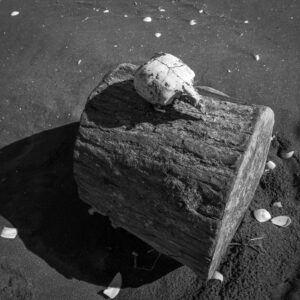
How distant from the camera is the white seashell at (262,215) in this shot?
2750mm

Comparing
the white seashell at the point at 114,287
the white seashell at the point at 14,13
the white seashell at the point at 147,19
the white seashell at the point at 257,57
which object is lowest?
the white seashell at the point at 114,287

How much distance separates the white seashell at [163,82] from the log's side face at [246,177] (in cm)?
39

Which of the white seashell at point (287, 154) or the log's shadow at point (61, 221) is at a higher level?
the white seashell at point (287, 154)

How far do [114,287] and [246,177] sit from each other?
115 centimetres

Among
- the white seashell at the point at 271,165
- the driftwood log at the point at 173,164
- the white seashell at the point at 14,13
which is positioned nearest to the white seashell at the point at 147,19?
the white seashell at the point at 14,13

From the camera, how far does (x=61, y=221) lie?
2887 millimetres

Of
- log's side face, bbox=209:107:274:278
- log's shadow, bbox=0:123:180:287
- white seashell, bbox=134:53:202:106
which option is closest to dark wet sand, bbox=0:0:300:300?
log's shadow, bbox=0:123:180:287

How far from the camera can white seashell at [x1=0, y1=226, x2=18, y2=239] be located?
9.29ft

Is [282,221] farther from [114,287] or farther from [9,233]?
[9,233]

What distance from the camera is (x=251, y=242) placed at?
2.66m

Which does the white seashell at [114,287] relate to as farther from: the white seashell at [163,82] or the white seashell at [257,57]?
the white seashell at [257,57]

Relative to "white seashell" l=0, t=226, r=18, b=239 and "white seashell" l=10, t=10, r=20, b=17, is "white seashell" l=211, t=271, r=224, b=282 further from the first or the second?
"white seashell" l=10, t=10, r=20, b=17

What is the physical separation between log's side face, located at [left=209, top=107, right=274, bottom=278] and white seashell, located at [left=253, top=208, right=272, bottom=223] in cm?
27

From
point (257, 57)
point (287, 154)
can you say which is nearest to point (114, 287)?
point (287, 154)
